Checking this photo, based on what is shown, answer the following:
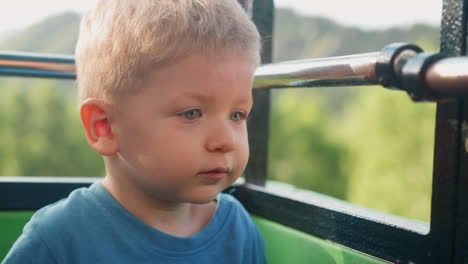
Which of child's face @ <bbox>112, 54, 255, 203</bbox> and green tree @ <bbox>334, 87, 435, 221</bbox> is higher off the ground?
child's face @ <bbox>112, 54, 255, 203</bbox>

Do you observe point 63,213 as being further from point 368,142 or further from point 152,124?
point 368,142

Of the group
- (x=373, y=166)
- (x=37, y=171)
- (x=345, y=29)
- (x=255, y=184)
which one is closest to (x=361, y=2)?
(x=345, y=29)

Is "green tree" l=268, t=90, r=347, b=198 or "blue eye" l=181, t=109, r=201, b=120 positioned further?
"green tree" l=268, t=90, r=347, b=198

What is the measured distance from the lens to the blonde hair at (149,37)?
0.83 metres

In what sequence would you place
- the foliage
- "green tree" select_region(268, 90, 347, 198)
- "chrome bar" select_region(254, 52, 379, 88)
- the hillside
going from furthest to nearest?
the hillside → "green tree" select_region(268, 90, 347, 198) → the foliage → "chrome bar" select_region(254, 52, 379, 88)

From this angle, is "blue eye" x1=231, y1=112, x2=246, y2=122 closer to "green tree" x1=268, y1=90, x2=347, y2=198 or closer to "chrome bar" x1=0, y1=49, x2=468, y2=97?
"chrome bar" x1=0, y1=49, x2=468, y2=97

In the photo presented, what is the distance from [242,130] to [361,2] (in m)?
36.2

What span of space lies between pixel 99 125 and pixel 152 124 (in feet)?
0.40

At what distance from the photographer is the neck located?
3.10ft

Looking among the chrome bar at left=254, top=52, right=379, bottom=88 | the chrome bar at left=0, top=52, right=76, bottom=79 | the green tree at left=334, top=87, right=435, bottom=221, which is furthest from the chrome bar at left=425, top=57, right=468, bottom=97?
the green tree at left=334, top=87, right=435, bottom=221

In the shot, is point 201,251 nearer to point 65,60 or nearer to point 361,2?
point 65,60

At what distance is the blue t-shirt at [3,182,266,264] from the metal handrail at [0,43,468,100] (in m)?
0.32

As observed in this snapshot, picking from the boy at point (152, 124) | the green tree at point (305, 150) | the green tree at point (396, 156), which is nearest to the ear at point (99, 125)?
the boy at point (152, 124)

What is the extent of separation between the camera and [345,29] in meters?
46.9
